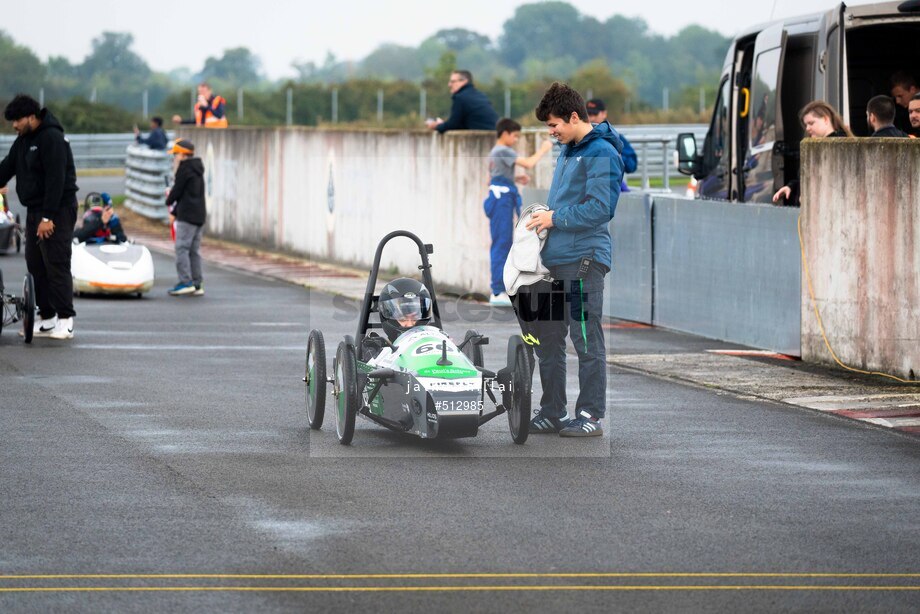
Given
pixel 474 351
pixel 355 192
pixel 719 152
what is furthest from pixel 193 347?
pixel 355 192

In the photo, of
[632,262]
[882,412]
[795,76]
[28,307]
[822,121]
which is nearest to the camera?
[882,412]

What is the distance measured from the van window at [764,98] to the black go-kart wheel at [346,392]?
6.42 metres

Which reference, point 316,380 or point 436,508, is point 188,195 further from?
Answer: point 436,508

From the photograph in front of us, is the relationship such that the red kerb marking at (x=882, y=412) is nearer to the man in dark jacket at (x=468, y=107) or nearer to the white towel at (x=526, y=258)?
the white towel at (x=526, y=258)

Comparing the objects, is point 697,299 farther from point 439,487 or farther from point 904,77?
point 439,487

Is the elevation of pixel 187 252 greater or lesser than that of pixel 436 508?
greater

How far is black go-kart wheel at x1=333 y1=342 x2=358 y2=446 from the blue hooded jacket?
1.30m

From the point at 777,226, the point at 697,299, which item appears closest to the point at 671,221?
the point at 697,299

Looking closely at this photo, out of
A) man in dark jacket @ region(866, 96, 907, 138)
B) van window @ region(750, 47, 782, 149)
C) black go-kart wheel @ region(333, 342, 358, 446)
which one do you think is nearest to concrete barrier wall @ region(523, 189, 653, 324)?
van window @ region(750, 47, 782, 149)

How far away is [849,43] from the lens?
15438 mm

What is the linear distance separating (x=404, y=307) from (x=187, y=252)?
393 inches

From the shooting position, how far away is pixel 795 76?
14.9 m

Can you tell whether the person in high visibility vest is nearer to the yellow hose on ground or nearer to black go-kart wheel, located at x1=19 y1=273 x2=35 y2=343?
black go-kart wheel, located at x1=19 y1=273 x2=35 y2=343

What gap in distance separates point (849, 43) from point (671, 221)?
2.28 meters
